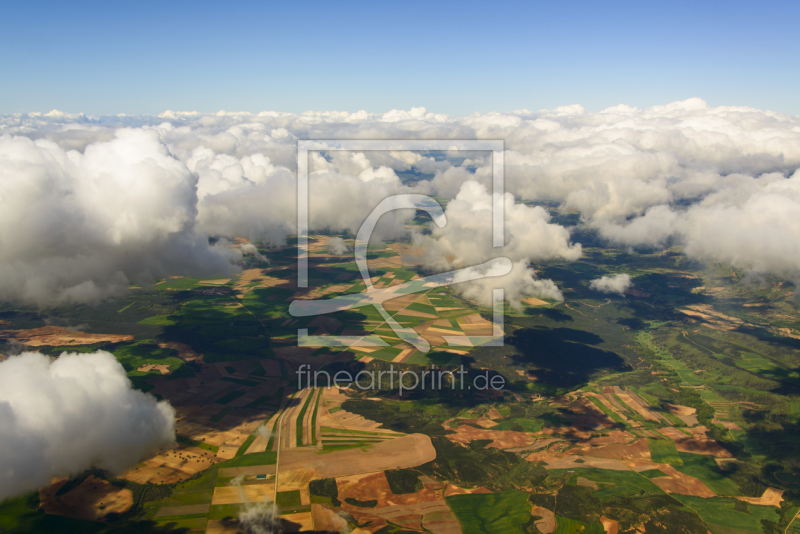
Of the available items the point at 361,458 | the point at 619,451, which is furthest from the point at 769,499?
the point at 361,458

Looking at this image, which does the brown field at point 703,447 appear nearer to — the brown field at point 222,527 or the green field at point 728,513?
the green field at point 728,513

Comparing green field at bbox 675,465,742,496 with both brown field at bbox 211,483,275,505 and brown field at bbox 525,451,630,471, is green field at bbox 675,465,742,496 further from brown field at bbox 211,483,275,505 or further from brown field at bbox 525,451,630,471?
brown field at bbox 211,483,275,505

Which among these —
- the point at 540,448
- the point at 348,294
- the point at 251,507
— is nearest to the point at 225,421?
the point at 251,507

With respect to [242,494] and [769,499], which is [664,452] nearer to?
[769,499]

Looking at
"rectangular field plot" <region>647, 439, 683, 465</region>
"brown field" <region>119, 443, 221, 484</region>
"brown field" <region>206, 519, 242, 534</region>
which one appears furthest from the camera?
"rectangular field plot" <region>647, 439, 683, 465</region>

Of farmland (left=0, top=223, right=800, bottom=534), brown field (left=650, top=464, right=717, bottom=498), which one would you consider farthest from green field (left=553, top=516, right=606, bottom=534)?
brown field (left=650, top=464, right=717, bottom=498)

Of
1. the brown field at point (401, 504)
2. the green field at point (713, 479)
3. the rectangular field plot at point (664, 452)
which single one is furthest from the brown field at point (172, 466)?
the green field at point (713, 479)
